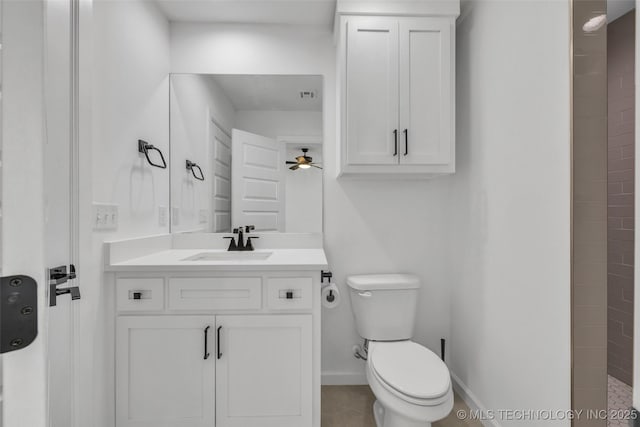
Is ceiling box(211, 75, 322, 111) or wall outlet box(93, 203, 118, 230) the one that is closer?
wall outlet box(93, 203, 118, 230)

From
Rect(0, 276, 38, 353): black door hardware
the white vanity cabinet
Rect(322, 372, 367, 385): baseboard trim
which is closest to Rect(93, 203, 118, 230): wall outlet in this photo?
the white vanity cabinet

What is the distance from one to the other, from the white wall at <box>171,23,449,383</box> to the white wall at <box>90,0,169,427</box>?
1.20 ft

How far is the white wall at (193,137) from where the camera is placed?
6.73ft

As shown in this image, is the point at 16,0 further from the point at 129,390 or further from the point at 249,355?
the point at 129,390

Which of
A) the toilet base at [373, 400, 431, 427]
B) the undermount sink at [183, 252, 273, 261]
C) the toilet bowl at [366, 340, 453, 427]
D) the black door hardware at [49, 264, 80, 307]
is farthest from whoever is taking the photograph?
the undermount sink at [183, 252, 273, 261]

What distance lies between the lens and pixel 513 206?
4.74 ft

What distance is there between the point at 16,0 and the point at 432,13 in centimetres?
183

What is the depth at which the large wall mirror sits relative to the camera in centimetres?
206

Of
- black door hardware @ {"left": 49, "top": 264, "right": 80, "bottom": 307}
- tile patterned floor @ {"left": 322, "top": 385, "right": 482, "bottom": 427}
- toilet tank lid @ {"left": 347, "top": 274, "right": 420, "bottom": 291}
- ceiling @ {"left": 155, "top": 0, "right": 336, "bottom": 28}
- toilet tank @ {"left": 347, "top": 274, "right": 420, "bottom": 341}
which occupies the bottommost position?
tile patterned floor @ {"left": 322, "top": 385, "right": 482, "bottom": 427}

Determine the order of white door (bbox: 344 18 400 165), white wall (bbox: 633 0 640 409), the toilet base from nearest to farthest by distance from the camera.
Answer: white wall (bbox: 633 0 640 409) → the toilet base → white door (bbox: 344 18 400 165)

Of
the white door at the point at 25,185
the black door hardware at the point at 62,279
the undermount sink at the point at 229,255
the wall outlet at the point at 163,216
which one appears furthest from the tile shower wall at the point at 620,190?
the wall outlet at the point at 163,216

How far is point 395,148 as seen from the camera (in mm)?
1766

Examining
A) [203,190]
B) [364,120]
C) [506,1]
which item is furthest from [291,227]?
[506,1]

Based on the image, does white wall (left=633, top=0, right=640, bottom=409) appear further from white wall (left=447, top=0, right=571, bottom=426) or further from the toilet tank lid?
the toilet tank lid
